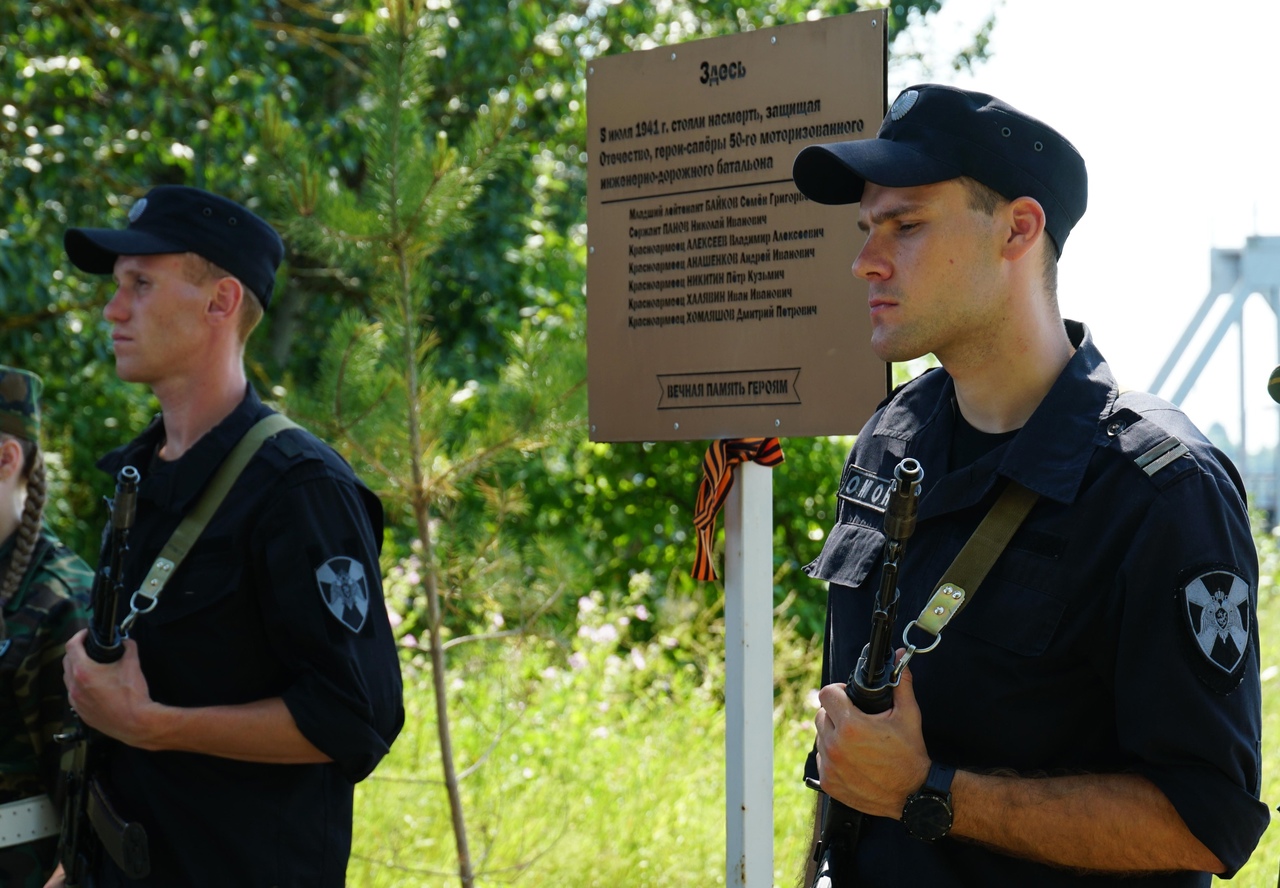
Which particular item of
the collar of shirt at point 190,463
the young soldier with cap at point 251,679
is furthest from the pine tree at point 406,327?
the young soldier with cap at point 251,679

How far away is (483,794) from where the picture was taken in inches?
207

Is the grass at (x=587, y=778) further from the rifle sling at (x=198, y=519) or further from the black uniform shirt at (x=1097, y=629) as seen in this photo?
the black uniform shirt at (x=1097, y=629)

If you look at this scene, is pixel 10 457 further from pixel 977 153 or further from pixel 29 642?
pixel 977 153

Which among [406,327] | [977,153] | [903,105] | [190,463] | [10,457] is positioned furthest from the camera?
[406,327]

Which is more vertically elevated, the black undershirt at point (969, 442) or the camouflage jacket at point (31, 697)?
the black undershirt at point (969, 442)

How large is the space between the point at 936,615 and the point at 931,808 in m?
0.25

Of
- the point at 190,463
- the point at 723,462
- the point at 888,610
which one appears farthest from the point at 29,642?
the point at 888,610

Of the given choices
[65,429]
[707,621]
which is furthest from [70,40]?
[707,621]

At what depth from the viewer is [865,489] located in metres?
2.11

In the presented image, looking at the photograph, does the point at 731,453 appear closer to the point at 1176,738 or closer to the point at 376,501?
the point at 376,501

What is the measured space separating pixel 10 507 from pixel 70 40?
5.83 meters

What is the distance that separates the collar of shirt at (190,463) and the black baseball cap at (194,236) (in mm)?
295

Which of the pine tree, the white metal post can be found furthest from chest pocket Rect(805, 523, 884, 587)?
the pine tree

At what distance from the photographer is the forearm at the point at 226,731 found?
2.44 m
